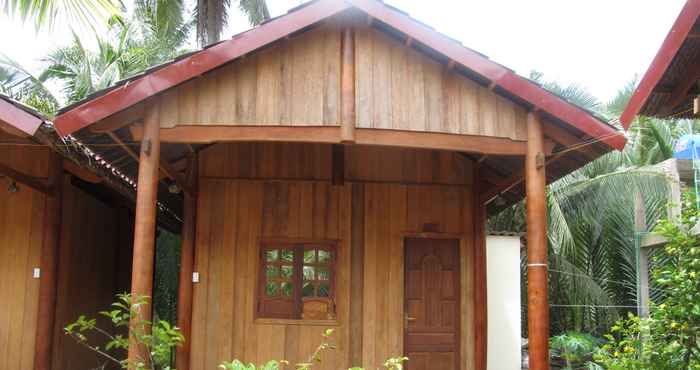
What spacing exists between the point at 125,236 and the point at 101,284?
5.44 feet

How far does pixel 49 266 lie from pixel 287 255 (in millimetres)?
2921

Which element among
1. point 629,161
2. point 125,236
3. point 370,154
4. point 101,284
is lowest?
point 101,284

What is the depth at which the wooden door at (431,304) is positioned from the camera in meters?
9.28

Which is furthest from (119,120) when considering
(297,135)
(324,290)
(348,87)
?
(324,290)

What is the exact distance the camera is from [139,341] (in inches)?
234

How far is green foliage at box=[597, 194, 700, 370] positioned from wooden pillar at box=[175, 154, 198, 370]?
17.2ft

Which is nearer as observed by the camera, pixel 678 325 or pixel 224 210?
pixel 678 325

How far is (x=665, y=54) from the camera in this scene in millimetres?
5492

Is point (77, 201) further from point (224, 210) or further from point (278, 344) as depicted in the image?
point (278, 344)

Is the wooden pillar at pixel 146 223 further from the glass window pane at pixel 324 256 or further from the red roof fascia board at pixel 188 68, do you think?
the glass window pane at pixel 324 256

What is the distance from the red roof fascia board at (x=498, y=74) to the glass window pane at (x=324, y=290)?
3726mm

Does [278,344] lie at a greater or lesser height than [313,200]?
lesser

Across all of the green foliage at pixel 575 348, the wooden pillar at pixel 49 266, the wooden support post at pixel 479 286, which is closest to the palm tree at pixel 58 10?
the wooden pillar at pixel 49 266

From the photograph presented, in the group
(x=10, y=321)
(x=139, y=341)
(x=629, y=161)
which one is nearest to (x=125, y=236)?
(x=10, y=321)
